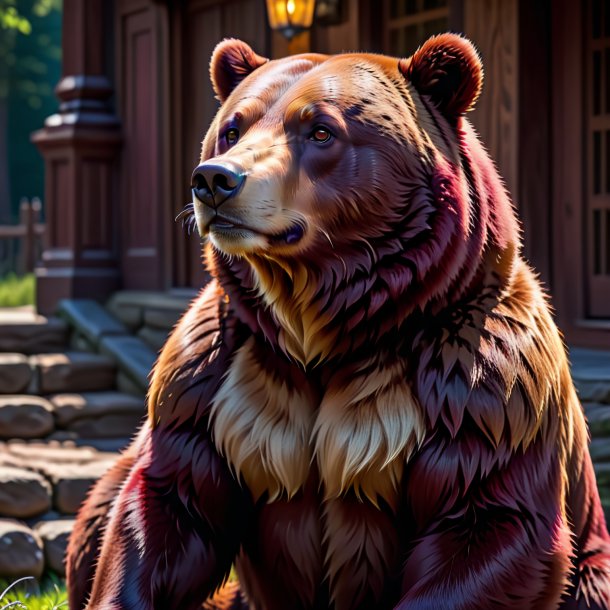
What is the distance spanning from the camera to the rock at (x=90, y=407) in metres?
6.40

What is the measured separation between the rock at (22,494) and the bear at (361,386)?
2869mm

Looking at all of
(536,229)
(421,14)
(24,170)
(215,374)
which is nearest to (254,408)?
(215,374)

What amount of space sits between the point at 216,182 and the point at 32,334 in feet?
18.4

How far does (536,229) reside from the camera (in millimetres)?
5492

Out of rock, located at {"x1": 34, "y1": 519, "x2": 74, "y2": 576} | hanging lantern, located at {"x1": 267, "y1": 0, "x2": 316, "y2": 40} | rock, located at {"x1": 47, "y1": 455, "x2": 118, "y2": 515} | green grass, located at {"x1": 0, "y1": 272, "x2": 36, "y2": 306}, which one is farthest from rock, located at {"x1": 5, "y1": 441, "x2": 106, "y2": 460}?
green grass, located at {"x1": 0, "y1": 272, "x2": 36, "y2": 306}

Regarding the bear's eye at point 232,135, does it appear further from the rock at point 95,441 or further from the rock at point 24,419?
the rock at point 24,419

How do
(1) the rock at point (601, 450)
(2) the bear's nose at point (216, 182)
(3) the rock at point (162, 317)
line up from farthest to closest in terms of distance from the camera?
(3) the rock at point (162, 317), (1) the rock at point (601, 450), (2) the bear's nose at point (216, 182)

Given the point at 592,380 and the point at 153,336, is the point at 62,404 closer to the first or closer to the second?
the point at 153,336

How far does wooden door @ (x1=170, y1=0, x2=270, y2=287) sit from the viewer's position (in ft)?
25.2

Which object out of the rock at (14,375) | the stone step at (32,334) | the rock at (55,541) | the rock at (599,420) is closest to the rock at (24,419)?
the rock at (14,375)

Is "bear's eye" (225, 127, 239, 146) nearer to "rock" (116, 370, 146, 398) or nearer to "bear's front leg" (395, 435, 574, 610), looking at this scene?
"bear's front leg" (395, 435, 574, 610)

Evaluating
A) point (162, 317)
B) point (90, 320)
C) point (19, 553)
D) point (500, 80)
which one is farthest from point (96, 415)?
point (500, 80)

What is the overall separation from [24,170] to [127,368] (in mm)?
16432

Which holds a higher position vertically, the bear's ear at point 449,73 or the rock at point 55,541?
the bear's ear at point 449,73
